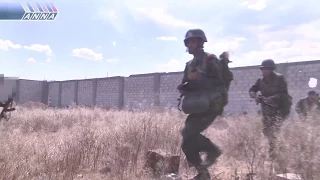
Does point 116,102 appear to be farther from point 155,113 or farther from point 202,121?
point 202,121

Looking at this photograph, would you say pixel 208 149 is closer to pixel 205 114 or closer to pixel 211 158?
pixel 211 158

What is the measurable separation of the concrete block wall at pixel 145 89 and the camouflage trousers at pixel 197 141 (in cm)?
302

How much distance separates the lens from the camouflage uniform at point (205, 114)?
3.09 m

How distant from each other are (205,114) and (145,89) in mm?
18724

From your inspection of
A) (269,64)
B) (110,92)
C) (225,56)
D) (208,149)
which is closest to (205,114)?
(208,149)

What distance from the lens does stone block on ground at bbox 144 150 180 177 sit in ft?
11.9

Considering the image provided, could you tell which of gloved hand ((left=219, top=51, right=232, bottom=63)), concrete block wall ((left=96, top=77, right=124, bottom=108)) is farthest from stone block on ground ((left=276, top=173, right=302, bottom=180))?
concrete block wall ((left=96, top=77, right=124, bottom=108))

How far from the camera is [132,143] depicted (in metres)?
4.20

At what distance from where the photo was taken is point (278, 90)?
4750 millimetres

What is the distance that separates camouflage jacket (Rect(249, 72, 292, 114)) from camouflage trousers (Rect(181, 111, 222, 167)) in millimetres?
1921

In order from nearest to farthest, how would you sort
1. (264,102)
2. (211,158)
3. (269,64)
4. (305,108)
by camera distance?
(211,158)
(305,108)
(264,102)
(269,64)

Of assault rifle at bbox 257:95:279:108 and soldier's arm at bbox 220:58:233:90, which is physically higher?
soldier's arm at bbox 220:58:233:90

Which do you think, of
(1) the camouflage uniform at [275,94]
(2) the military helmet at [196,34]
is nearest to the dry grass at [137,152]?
(1) the camouflage uniform at [275,94]

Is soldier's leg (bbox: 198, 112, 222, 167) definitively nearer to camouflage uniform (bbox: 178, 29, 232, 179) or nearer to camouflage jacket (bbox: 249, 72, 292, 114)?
camouflage uniform (bbox: 178, 29, 232, 179)
